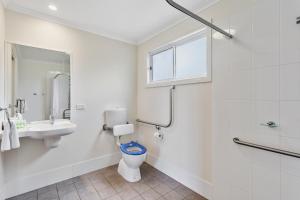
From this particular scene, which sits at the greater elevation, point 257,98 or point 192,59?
point 192,59

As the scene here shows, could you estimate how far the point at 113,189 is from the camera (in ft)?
6.19

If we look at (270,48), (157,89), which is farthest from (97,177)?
(270,48)

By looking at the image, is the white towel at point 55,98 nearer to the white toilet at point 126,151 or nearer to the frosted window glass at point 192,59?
the white toilet at point 126,151

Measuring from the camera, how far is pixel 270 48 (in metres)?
1.17

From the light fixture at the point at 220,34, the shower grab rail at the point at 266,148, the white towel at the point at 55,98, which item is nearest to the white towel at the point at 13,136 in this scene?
the white towel at the point at 55,98

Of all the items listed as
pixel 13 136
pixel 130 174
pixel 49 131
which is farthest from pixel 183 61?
pixel 13 136

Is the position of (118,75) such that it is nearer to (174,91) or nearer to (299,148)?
(174,91)

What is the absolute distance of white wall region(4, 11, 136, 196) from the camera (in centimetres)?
180

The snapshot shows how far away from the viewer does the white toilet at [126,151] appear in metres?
2.02

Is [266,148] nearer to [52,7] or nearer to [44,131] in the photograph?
[44,131]

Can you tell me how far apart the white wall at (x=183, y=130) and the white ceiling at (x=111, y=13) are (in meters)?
0.22

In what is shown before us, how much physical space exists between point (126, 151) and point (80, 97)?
43.6 inches

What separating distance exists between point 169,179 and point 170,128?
755 millimetres

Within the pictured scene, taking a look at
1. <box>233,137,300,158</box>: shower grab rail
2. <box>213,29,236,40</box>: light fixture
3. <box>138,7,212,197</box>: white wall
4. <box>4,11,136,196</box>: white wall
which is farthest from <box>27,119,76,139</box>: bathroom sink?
<box>213,29,236,40</box>: light fixture
